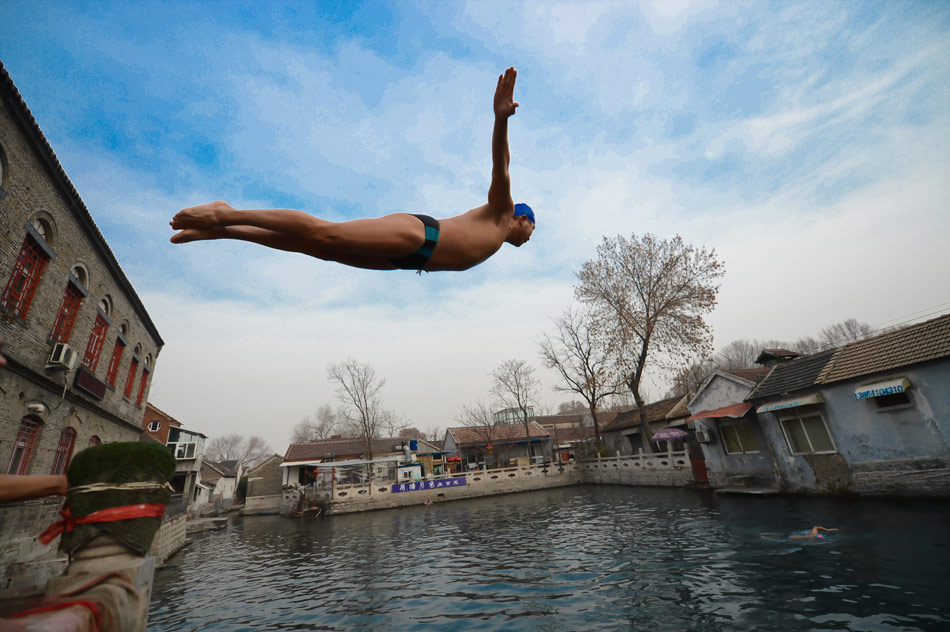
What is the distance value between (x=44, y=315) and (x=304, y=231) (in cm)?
1243

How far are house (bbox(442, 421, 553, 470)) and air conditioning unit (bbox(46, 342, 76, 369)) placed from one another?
35.7m

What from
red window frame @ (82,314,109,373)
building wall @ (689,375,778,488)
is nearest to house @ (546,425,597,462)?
building wall @ (689,375,778,488)

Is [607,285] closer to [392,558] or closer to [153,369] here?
[392,558]

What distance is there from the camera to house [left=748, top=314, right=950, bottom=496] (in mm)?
11758

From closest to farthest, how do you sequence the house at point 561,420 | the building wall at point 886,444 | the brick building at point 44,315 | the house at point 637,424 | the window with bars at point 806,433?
the brick building at point 44,315 → the building wall at point 886,444 → the window with bars at point 806,433 → the house at point 637,424 → the house at point 561,420

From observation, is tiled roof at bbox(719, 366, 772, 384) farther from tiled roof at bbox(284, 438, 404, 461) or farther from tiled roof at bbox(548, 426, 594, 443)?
tiled roof at bbox(548, 426, 594, 443)

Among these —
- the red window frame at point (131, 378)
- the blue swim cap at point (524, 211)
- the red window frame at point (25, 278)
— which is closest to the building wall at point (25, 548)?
the red window frame at point (25, 278)

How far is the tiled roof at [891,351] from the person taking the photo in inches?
472

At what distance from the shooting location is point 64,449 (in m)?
11.7

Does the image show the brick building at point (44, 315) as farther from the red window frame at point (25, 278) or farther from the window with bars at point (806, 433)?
the window with bars at point (806, 433)

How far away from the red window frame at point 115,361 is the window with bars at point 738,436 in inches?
1015

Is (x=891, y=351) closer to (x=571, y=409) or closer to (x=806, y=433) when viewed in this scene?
(x=806, y=433)

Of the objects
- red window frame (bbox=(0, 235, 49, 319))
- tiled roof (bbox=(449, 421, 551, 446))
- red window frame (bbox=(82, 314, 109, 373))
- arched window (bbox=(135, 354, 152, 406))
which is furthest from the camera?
tiled roof (bbox=(449, 421, 551, 446))

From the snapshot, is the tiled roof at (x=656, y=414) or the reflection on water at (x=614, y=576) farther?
the tiled roof at (x=656, y=414)
